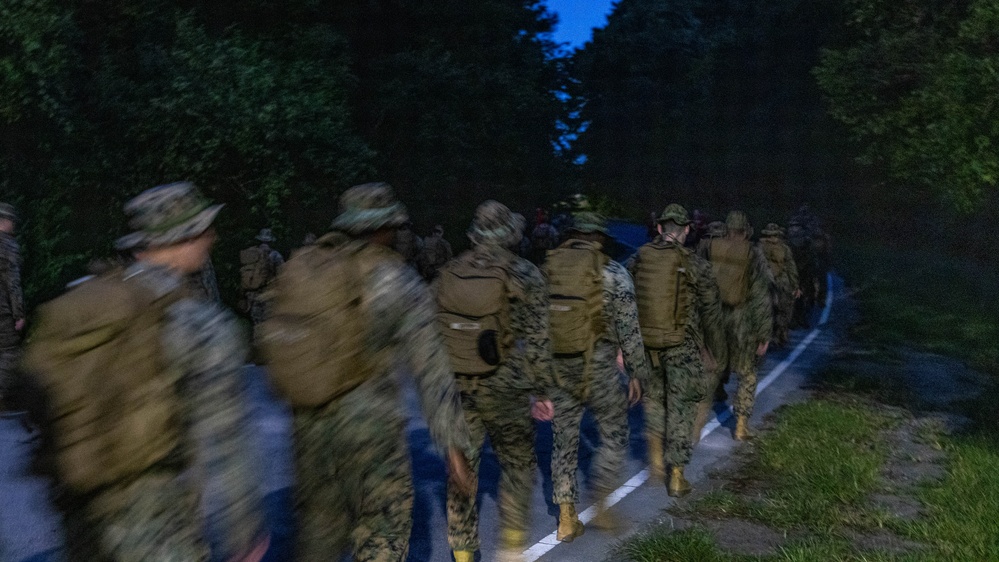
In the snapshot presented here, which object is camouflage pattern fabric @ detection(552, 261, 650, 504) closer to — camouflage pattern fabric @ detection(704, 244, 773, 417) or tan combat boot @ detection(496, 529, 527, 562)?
tan combat boot @ detection(496, 529, 527, 562)

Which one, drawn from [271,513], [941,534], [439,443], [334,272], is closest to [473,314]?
[439,443]

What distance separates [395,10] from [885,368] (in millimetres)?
13376

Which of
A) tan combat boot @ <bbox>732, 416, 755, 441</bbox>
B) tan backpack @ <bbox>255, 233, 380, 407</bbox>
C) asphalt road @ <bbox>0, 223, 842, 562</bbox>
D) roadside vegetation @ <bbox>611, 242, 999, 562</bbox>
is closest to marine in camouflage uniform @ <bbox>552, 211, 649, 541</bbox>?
→ asphalt road @ <bbox>0, 223, 842, 562</bbox>

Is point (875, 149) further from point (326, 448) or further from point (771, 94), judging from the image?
point (771, 94)

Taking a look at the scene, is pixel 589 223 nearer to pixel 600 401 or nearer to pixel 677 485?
pixel 600 401

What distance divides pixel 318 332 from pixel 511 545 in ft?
Answer: 7.54

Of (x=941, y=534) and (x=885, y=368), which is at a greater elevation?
(x=941, y=534)

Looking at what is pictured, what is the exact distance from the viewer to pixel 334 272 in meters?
3.85

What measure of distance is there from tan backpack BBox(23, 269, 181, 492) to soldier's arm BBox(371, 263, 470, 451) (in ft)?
3.47

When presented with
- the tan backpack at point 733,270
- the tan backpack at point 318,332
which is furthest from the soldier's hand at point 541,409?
the tan backpack at point 733,270

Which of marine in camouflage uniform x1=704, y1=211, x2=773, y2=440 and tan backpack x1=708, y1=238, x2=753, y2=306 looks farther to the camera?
tan backpack x1=708, y1=238, x2=753, y2=306

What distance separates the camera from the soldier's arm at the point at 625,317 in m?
6.80

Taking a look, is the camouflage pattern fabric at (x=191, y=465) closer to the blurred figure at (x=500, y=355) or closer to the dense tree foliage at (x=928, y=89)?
the blurred figure at (x=500, y=355)

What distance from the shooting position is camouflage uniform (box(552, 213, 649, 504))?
262 inches
